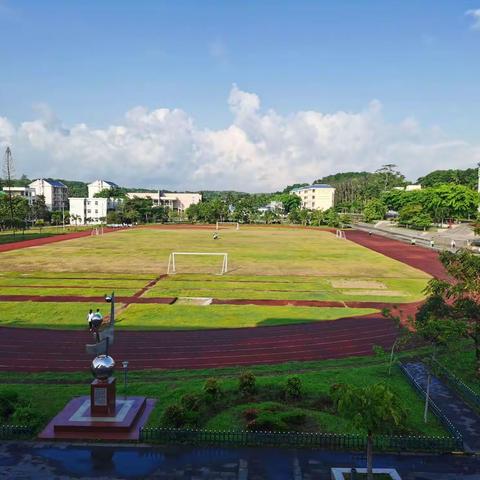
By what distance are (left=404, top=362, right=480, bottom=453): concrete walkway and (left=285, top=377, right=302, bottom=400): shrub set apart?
258 inches

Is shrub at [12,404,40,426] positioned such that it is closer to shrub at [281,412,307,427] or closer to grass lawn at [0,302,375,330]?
shrub at [281,412,307,427]

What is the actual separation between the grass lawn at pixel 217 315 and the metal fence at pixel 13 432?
15137mm

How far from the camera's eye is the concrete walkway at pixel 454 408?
19062 mm

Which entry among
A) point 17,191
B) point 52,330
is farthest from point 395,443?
point 17,191

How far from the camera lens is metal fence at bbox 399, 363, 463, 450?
1830 cm

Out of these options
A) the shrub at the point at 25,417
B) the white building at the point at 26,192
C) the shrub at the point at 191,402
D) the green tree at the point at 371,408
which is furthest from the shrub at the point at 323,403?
the white building at the point at 26,192

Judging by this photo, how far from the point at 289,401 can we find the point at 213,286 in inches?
1120

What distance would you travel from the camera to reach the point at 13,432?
1875 cm

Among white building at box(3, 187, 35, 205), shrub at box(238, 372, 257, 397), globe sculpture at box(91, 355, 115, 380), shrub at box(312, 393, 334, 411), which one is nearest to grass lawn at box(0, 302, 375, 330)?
shrub at box(238, 372, 257, 397)

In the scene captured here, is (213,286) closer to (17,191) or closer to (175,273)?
(175,273)

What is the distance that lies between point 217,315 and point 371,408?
23.7 meters

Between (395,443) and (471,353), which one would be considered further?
(471,353)

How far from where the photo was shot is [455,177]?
180 meters

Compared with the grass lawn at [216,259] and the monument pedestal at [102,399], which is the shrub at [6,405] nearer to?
the monument pedestal at [102,399]
